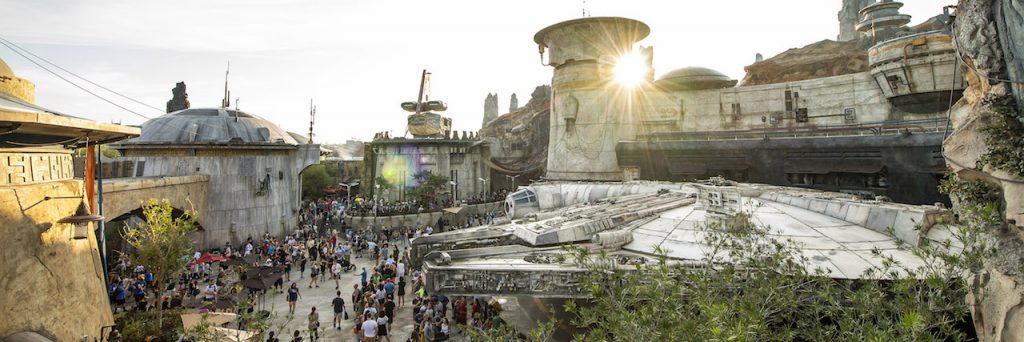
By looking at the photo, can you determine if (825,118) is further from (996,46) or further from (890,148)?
(996,46)

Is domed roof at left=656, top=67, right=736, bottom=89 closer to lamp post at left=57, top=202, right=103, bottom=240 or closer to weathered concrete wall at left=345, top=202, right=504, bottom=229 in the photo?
weathered concrete wall at left=345, top=202, right=504, bottom=229

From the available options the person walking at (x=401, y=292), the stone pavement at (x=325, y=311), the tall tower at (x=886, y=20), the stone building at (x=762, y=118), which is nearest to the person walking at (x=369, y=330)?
the stone pavement at (x=325, y=311)

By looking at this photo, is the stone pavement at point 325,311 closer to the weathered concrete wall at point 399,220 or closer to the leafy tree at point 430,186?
the weathered concrete wall at point 399,220

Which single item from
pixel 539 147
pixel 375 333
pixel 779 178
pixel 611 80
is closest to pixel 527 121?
pixel 539 147

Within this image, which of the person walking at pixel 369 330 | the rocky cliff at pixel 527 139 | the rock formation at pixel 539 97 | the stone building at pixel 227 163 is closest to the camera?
the person walking at pixel 369 330

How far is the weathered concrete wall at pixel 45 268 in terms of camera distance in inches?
386

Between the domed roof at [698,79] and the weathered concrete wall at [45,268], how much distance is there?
3758 cm

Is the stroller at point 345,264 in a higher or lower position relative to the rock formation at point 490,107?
lower

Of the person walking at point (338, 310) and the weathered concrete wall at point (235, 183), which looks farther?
the weathered concrete wall at point (235, 183)

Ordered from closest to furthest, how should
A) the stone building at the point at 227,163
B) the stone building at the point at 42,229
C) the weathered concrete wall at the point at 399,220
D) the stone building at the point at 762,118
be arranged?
the stone building at the point at 42,229
the stone building at the point at 762,118
the stone building at the point at 227,163
the weathered concrete wall at the point at 399,220

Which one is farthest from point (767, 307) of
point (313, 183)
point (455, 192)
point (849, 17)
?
point (849, 17)

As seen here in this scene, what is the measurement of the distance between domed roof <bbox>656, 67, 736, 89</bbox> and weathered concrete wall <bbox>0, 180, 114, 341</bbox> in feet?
123

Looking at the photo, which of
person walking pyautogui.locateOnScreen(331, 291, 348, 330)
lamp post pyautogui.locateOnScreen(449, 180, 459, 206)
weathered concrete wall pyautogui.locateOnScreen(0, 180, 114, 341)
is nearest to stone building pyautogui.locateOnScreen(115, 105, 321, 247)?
person walking pyautogui.locateOnScreen(331, 291, 348, 330)

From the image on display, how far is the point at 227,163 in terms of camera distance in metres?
31.7
